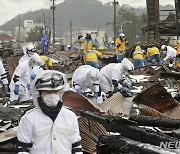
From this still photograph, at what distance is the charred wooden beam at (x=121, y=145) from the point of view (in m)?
4.91

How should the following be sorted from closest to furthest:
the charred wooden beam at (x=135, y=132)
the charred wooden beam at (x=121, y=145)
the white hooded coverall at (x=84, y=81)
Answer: the charred wooden beam at (x=121, y=145) < the charred wooden beam at (x=135, y=132) < the white hooded coverall at (x=84, y=81)

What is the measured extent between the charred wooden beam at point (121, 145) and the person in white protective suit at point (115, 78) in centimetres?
505

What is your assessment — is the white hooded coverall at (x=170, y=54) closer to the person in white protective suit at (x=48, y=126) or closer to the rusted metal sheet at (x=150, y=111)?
the rusted metal sheet at (x=150, y=111)

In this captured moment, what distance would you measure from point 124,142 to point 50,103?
135 centimetres

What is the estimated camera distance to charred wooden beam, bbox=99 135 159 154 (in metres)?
4.91

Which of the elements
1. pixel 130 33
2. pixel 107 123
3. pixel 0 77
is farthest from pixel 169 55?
pixel 130 33

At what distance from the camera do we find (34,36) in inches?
4141

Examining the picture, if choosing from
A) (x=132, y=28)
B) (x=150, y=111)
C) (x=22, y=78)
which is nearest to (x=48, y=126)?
(x=150, y=111)

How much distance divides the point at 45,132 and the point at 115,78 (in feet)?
21.0

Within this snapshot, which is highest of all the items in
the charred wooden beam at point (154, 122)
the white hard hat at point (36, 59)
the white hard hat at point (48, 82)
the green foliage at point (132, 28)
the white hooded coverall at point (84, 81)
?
the green foliage at point (132, 28)

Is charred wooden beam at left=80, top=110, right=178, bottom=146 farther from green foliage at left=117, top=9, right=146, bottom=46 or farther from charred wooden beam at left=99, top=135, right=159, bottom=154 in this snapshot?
green foliage at left=117, top=9, right=146, bottom=46

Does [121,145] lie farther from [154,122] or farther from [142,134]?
[154,122]

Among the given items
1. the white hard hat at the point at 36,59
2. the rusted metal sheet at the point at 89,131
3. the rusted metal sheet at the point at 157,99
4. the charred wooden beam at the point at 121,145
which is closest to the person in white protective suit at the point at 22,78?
the white hard hat at the point at 36,59

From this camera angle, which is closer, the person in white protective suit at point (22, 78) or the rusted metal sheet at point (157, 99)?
the rusted metal sheet at point (157, 99)
